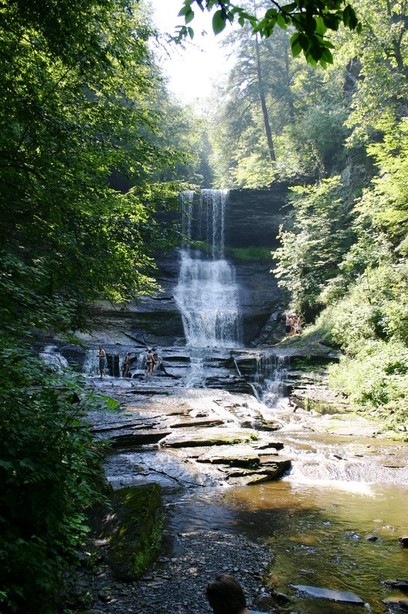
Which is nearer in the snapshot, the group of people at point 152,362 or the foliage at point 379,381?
the foliage at point 379,381

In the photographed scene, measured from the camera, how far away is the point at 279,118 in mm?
37156

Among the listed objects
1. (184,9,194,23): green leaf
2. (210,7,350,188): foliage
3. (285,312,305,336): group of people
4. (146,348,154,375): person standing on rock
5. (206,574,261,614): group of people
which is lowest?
(206,574,261,614): group of people

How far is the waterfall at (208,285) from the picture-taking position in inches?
1064

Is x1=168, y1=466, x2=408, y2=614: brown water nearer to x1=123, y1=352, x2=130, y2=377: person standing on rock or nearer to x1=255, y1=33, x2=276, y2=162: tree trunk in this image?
x1=123, y1=352, x2=130, y2=377: person standing on rock

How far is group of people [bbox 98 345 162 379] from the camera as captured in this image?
18.8 meters

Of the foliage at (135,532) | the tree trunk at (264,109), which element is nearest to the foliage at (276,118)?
the tree trunk at (264,109)

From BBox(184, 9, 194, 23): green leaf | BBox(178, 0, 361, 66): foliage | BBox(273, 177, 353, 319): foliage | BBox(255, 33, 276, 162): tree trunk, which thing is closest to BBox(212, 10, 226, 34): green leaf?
BBox(178, 0, 361, 66): foliage

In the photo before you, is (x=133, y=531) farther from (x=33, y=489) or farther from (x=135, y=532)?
(x=33, y=489)

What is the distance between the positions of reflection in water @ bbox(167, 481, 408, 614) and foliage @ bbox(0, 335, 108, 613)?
2180mm

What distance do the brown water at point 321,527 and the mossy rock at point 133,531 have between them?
24.3 inches

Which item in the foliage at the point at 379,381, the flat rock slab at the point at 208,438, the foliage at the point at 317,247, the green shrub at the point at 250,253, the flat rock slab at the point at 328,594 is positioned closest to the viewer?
the flat rock slab at the point at 328,594

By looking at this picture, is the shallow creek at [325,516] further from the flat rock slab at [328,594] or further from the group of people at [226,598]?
the group of people at [226,598]

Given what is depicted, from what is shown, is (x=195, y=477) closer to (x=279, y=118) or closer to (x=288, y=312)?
(x=288, y=312)

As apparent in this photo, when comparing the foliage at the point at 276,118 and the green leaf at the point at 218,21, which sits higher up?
the foliage at the point at 276,118
